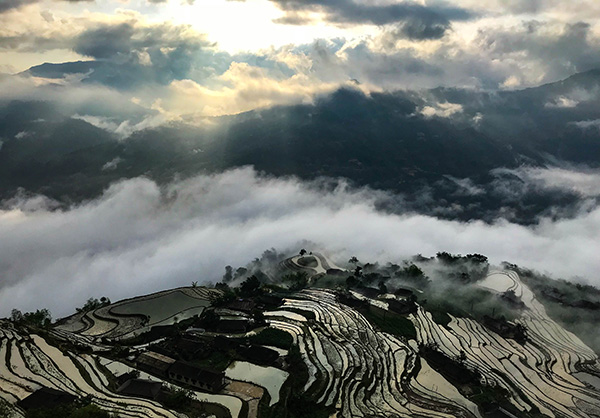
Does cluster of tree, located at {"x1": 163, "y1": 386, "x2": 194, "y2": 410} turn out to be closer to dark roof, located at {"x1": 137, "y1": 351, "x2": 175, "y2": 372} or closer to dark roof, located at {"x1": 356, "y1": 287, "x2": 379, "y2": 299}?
dark roof, located at {"x1": 137, "y1": 351, "x2": 175, "y2": 372}

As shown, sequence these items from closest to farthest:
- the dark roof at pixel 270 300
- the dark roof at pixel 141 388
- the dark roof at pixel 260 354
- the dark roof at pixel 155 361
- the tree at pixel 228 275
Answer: the dark roof at pixel 141 388 < the dark roof at pixel 155 361 < the dark roof at pixel 260 354 < the dark roof at pixel 270 300 < the tree at pixel 228 275

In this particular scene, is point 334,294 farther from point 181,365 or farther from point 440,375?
point 181,365

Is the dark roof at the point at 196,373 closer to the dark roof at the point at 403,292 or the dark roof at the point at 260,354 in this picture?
the dark roof at the point at 260,354

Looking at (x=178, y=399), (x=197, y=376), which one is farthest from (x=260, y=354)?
(x=178, y=399)

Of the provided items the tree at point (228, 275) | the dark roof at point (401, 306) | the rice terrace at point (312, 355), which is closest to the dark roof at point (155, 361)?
the rice terrace at point (312, 355)

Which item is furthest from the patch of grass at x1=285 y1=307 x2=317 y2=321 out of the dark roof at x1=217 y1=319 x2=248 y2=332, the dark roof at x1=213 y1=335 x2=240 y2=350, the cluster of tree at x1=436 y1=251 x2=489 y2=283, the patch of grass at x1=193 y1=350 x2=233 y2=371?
the cluster of tree at x1=436 y1=251 x2=489 y2=283

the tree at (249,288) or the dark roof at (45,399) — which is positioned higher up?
the dark roof at (45,399)
